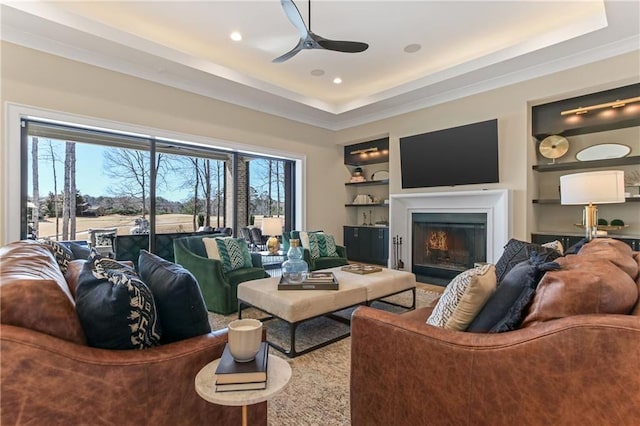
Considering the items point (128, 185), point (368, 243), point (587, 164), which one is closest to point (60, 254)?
point (128, 185)

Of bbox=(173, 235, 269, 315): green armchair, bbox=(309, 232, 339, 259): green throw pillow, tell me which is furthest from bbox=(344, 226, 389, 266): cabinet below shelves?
bbox=(173, 235, 269, 315): green armchair

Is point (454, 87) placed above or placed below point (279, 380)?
above

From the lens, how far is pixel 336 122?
6453 millimetres

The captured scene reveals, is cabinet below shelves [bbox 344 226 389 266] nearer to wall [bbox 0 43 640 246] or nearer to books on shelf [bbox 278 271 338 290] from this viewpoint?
wall [bbox 0 43 640 246]

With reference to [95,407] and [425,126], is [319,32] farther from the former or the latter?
[95,407]

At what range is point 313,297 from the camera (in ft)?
8.41

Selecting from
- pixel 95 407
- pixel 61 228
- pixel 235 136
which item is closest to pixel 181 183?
pixel 235 136

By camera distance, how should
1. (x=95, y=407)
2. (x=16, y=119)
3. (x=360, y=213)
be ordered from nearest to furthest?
1. (x=95, y=407)
2. (x=16, y=119)
3. (x=360, y=213)

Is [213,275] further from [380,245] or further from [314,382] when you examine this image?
[380,245]

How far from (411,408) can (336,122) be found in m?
5.80

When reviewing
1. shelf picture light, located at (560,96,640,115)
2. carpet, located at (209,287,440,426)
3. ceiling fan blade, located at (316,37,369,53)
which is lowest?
carpet, located at (209,287,440,426)

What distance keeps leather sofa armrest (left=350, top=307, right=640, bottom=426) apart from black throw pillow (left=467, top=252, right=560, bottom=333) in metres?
0.10

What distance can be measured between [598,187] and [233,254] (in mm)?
3585

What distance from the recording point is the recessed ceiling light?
4.11 meters
